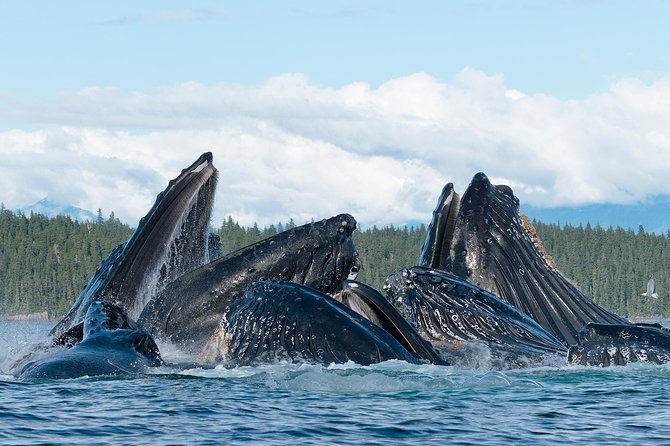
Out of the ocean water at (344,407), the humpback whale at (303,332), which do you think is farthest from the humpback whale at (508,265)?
the humpback whale at (303,332)

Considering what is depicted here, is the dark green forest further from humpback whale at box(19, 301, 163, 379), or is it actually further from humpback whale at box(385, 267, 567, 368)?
humpback whale at box(19, 301, 163, 379)

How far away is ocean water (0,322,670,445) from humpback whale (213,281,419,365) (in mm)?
149

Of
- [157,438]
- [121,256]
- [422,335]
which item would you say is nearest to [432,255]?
[422,335]

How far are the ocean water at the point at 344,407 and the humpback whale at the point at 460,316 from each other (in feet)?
1.91

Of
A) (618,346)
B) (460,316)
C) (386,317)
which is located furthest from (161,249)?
(618,346)

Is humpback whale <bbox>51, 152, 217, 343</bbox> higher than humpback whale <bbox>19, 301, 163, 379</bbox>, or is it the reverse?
humpback whale <bbox>51, 152, 217, 343</bbox>

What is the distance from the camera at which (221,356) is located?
1268 centimetres

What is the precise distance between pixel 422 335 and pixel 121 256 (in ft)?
11.0

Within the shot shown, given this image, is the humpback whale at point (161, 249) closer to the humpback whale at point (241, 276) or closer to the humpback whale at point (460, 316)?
the humpback whale at point (241, 276)

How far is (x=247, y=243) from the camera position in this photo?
127m

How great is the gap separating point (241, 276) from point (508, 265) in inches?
131

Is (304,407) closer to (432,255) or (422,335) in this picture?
(422,335)

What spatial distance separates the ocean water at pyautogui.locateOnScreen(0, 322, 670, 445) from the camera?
31.7 ft

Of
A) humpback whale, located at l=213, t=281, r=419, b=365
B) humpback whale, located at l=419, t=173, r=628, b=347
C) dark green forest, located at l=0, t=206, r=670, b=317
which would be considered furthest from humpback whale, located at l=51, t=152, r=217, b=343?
dark green forest, located at l=0, t=206, r=670, b=317
